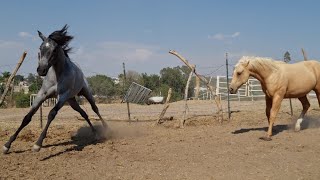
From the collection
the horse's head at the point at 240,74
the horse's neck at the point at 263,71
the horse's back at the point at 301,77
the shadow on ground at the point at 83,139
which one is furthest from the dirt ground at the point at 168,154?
the horse's neck at the point at 263,71

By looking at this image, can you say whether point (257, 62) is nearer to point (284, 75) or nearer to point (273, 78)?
point (273, 78)

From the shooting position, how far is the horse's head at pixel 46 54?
6.62m

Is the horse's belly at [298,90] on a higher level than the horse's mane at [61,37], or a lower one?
lower

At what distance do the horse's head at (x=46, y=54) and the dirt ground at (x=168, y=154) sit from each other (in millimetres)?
1585

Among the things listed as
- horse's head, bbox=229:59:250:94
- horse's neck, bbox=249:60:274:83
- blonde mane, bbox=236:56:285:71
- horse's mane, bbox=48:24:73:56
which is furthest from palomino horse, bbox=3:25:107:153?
horse's neck, bbox=249:60:274:83

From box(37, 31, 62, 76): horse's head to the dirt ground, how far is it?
158 cm

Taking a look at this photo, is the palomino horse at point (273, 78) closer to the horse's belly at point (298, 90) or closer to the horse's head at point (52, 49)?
the horse's belly at point (298, 90)

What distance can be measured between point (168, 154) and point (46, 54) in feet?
9.65

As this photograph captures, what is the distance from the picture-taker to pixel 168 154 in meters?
6.55

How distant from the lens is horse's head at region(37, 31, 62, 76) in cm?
662

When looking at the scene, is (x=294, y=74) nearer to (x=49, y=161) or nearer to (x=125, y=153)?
(x=125, y=153)

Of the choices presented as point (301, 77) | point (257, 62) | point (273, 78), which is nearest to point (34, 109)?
point (257, 62)

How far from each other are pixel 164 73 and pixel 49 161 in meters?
40.9

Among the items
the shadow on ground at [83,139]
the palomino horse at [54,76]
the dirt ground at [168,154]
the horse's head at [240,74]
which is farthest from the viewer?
the horse's head at [240,74]
